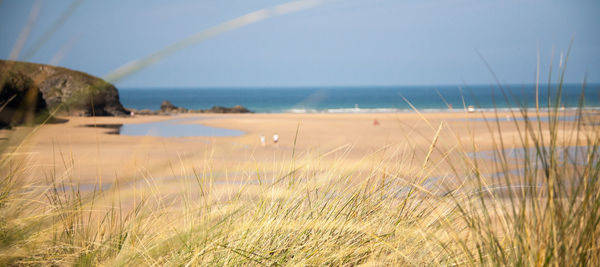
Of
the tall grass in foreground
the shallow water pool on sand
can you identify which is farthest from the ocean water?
the shallow water pool on sand

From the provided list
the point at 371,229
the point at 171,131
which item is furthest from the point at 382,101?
the point at 371,229

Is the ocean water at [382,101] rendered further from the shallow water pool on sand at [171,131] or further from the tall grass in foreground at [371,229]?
the shallow water pool on sand at [171,131]

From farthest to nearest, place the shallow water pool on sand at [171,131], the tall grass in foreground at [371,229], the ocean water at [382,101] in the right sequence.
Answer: the shallow water pool on sand at [171,131]
the ocean water at [382,101]
the tall grass in foreground at [371,229]

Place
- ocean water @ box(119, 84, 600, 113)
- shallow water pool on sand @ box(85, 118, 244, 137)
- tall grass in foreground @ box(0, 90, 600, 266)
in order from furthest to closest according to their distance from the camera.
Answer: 1. shallow water pool on sand @ box(85, 118, 244, 137)
2. ocean water @ box(119, 84, 600, 113)
3. tall grass in foreground @ box(0, 90, 600, 266)

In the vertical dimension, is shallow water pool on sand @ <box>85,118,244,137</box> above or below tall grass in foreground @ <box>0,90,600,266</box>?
below

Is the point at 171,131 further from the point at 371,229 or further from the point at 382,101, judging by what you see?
the point at 382,101

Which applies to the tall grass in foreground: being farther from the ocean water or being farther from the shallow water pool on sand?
the shallow water pool on sand

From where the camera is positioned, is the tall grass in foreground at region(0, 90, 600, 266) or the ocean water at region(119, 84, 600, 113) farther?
the ocean water at region(119, 84, 600, 113)

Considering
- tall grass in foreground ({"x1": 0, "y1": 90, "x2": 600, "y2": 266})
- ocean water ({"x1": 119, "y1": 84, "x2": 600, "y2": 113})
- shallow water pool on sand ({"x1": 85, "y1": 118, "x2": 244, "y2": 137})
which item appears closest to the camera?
tall grass in foreground ({"x1": 0, "y1": 90, "x2": 600, "y2": 266})

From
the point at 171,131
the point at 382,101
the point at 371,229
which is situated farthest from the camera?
the point at 382,101

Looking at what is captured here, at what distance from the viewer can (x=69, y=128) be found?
14.5 meters

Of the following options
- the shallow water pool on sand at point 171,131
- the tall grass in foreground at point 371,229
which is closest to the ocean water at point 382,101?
the tall grass in foreground at point 371,229

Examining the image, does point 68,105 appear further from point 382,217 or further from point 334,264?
point 382,217

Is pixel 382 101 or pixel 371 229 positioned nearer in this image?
pixel 371 229
